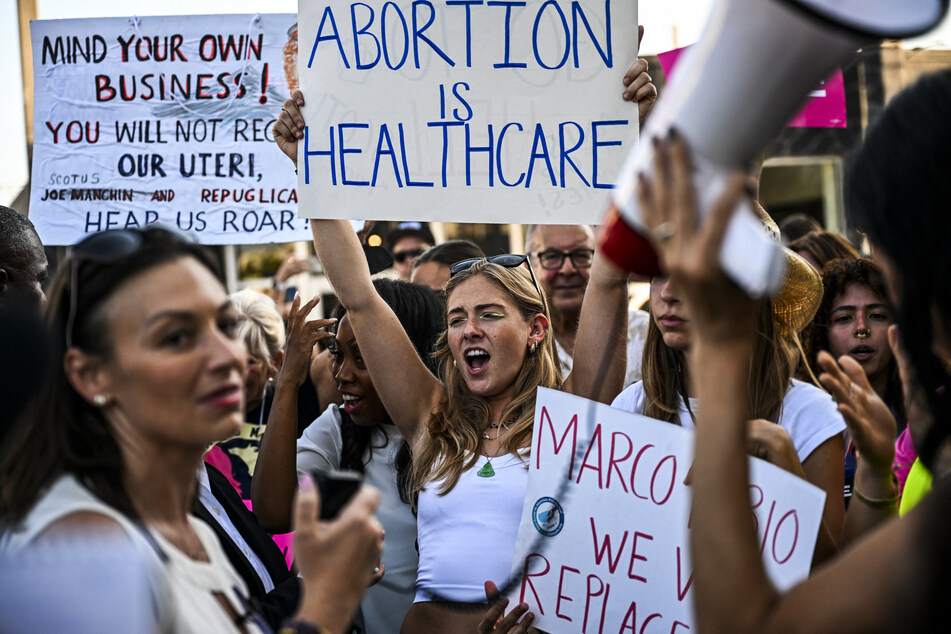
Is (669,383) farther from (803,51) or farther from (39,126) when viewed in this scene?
(39,126)

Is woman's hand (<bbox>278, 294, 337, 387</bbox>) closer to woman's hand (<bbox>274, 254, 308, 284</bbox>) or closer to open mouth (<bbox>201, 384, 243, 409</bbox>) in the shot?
open mouth (<bbox>201, 384, 243, 409</bbox>)

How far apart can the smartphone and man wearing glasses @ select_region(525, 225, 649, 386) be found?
312 cm

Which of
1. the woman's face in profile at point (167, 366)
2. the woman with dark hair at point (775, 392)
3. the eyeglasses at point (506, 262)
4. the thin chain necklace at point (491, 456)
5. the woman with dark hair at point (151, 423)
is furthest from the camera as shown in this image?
the eyeglasses at point (506, 262)

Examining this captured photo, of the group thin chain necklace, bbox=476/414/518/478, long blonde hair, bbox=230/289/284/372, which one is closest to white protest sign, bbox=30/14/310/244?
long blonde hair, bbox=230/289/284/372

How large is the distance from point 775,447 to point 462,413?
1.22 metres

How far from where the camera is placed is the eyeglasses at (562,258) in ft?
15.7

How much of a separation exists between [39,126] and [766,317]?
3.43 meters

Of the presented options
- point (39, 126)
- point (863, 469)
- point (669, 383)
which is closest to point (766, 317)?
point (669, 383)

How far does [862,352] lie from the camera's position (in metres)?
3.52

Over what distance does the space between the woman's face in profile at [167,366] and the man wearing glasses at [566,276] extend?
3077 mm

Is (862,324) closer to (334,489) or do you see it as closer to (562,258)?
(562,258)

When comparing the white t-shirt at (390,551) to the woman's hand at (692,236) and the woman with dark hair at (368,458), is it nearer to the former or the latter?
the woman with dark hair at (368,458)

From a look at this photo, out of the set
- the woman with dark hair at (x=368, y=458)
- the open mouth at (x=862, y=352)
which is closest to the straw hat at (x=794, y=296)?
the open mouth at (x=862, y=352)

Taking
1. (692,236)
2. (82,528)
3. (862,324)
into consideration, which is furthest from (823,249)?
(82,528)
